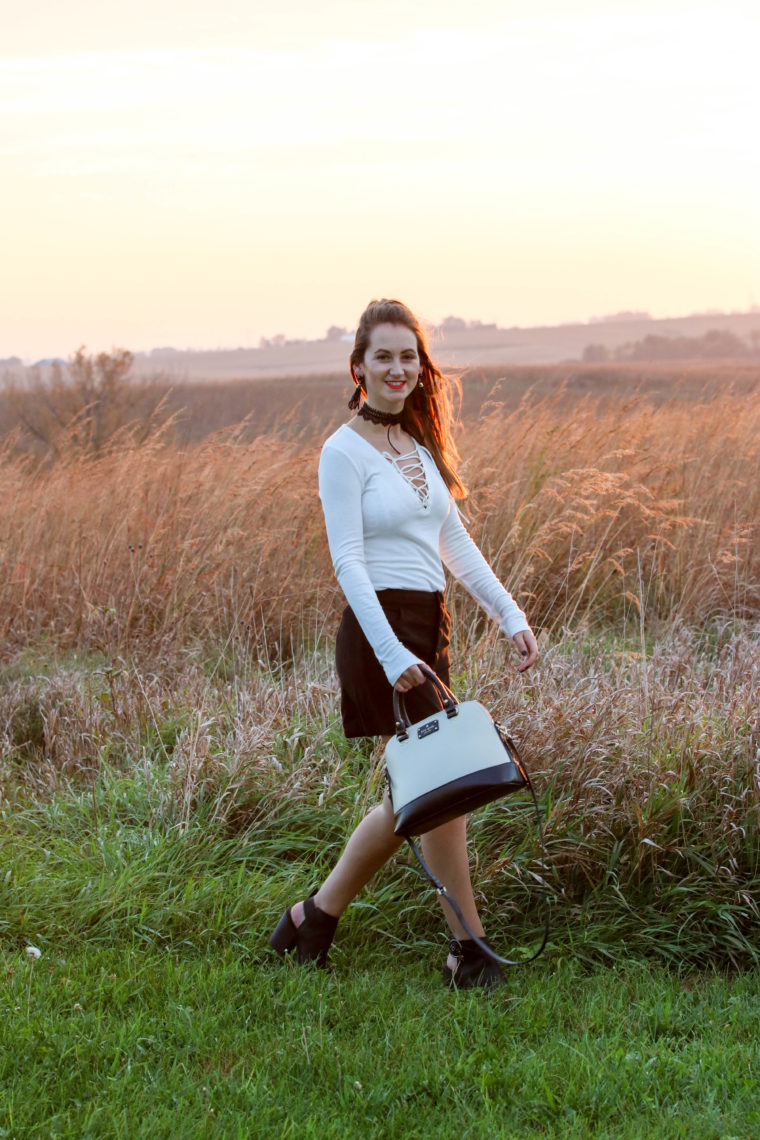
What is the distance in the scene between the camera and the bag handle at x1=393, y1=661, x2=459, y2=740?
289 cm

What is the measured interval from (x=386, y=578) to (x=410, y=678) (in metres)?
0.34

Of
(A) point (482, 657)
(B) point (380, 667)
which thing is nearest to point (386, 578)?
(B) point (380, 667)

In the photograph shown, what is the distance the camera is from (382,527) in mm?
3057

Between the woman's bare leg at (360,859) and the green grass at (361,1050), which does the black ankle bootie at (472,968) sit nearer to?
the green grass at (361,1050)

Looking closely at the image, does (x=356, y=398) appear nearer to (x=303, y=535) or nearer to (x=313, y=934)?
(x=313, y=934)

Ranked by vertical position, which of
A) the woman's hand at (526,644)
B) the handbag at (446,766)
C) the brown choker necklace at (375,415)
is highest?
the brown choker necklace at (375,415)

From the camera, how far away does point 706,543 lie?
6.88m

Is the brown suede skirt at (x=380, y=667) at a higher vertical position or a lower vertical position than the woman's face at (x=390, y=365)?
lower

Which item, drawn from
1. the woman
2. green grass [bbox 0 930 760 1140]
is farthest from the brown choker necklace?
green grass [bbox 0 930 760 1140]

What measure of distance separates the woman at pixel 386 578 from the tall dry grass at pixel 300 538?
7.68 feet

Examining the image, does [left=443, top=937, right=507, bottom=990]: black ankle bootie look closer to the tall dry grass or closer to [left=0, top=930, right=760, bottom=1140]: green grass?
[left=0, top=930, right=760, bottom=1140]: green grass

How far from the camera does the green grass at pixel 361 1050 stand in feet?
8.28

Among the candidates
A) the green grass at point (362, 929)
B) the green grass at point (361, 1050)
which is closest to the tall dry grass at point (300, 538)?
the green grass at point (362, 929)

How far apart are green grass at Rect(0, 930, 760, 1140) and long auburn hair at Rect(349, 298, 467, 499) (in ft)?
4.92
